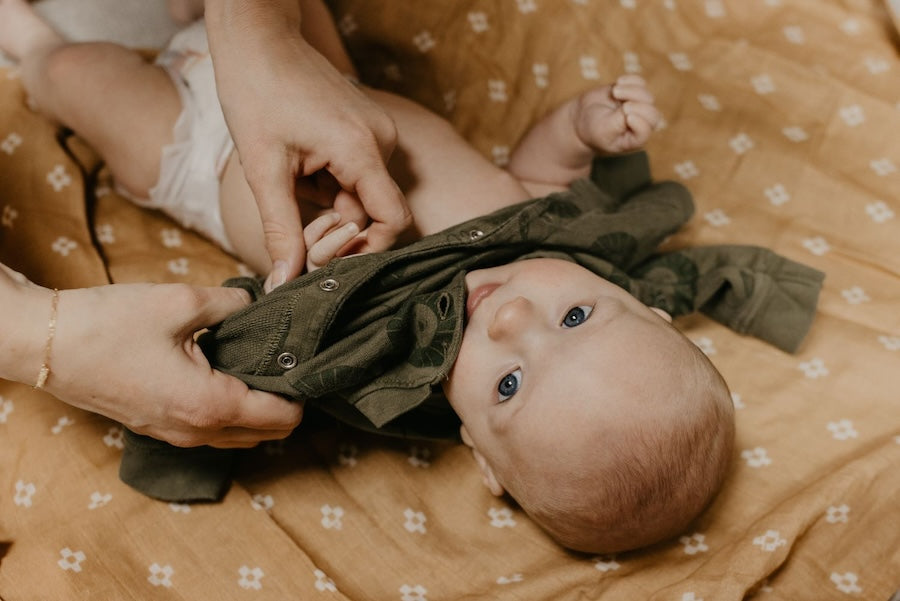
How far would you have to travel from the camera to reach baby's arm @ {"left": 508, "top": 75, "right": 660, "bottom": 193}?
1.44 metres

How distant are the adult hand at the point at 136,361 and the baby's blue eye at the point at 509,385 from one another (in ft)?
1.17

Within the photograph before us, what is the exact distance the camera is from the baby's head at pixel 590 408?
113 cm

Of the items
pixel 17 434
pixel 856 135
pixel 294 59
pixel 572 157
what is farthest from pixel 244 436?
pixel 856 135

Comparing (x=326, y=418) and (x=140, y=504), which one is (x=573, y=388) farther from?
(x=140, y=504)

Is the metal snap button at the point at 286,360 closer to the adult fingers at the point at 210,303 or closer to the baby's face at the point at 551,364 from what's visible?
the adult fingers at the point at 210,303

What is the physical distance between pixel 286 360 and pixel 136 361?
0.71 feet

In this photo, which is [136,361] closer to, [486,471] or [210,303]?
[210,303]

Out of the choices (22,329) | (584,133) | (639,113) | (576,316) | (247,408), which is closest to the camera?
(22,329)


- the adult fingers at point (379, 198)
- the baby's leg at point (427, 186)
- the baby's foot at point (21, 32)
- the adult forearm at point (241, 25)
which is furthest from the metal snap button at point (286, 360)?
the baby's foot at point (21, 32)

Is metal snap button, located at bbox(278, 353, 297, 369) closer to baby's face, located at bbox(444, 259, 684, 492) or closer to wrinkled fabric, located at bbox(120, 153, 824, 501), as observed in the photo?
wrinkled fabric, located at bbox(120, 153, 824, 501)

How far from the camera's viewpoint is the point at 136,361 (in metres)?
1.02

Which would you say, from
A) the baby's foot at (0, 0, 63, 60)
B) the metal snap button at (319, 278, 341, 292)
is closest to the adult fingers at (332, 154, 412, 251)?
the metal snap button at (319, 278, 341, 292)

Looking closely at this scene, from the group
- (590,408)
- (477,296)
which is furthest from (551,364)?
(477,296)

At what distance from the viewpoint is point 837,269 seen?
5.19 ft
